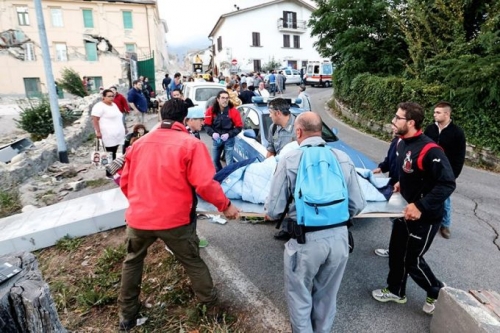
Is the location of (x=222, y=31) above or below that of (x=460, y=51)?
above

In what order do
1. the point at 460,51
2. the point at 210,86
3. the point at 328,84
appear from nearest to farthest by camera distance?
1. the point at 460,51
2. the point at 210,86
3. the point at 328,84

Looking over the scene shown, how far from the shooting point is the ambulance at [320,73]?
27.7 metres

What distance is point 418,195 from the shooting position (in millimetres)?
2697

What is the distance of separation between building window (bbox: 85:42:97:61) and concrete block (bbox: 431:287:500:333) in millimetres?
37037

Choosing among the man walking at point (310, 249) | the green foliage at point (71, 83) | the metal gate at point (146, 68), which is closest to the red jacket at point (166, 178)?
the man walking at point (310, 249)

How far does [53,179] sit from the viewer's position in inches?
285

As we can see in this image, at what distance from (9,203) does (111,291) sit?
3.55 metres

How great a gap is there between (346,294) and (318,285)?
3.51 feet

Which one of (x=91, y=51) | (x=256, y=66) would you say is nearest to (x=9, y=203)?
(x=91, y=51)

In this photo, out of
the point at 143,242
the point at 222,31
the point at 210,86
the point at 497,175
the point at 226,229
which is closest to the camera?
the point at 143,242

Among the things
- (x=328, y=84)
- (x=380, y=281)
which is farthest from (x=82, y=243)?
(x=328, y=84)

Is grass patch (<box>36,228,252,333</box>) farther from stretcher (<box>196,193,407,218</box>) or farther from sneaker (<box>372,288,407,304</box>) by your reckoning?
sneaker (<box>372,288,407,304</box>)

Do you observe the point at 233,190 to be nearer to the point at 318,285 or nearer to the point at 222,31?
the point at 318,285

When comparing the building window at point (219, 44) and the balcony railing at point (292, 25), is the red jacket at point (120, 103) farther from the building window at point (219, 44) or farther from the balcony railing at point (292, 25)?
the balcony railing at point (292, 25)
